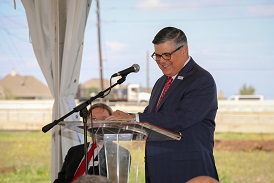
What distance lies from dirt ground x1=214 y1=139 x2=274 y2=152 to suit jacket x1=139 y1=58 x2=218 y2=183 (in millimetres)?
7974

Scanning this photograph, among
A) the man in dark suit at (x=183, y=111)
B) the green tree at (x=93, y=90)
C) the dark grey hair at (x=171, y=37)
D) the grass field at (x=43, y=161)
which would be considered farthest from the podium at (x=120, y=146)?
the green tree at (x=93, y=90)

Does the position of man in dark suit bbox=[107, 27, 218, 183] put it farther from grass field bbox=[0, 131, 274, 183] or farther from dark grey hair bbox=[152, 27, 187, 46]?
grass field bbox=[0, 131, 274, 183]

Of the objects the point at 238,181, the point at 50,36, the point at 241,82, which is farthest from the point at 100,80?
the point at 50,36

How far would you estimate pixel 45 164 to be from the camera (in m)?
11.3

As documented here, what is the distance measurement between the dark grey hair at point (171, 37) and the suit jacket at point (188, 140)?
171 millimetres

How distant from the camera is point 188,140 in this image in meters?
3.15

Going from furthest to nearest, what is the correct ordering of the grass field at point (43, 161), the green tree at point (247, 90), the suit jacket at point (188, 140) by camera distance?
the green tree at point (247, 90) < the grass field at point (43, 161) < the suit jacket at point (188, 140)

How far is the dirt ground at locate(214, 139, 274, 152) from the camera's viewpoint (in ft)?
36.5

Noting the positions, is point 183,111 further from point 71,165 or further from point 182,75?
point 71,165

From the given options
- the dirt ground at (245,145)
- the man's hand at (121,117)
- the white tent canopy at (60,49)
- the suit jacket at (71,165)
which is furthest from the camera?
the dirt ground at (245,145)

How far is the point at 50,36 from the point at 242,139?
24.5ft

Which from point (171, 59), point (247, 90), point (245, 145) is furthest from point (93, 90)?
point (171, 59)

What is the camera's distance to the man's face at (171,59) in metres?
3.05

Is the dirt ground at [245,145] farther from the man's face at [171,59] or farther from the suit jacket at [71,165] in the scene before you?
the man's face at [171,59]
